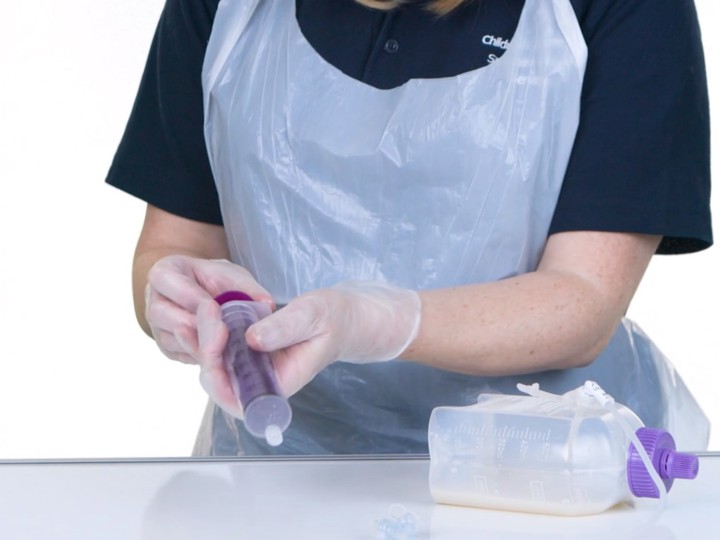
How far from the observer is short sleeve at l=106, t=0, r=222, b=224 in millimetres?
1410

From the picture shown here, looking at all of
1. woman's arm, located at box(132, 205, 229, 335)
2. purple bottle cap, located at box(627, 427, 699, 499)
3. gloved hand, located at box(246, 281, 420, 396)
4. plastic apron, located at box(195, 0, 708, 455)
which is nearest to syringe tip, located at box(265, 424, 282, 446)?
gloved hand, located at box(246, 281, 420, 396)

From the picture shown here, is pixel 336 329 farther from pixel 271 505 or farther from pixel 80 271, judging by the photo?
pixel 80 271

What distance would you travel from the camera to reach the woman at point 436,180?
3.93ft

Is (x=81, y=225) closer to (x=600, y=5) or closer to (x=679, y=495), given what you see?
(x=600, y=5)

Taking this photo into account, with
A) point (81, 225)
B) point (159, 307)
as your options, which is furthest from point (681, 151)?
point (81, 225)

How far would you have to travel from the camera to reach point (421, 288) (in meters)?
1.29

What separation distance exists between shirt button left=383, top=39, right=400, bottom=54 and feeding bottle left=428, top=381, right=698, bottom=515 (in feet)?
1.63

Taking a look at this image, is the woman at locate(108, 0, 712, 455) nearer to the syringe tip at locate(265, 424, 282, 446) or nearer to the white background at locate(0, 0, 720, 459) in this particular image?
the syringe tip at locate(265, 424, 282, 446)

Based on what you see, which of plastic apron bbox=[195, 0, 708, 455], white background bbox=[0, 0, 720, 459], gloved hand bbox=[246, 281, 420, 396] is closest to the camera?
gloved hand bbox=[246, 281, 420, 396]

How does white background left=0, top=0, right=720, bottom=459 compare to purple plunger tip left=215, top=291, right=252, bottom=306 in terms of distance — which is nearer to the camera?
purple plunger tip left=215, top=291, right=252, bottom=306

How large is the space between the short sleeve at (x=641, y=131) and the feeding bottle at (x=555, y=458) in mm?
332

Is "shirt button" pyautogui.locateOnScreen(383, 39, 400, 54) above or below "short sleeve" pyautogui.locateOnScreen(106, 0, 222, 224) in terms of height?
above

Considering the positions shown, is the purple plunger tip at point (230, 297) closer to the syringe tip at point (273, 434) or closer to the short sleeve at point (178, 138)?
the syringe tip at point (273, 434)

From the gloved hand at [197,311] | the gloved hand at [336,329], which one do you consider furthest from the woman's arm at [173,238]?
Answer: the gloved hand at [336,329]
